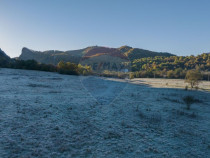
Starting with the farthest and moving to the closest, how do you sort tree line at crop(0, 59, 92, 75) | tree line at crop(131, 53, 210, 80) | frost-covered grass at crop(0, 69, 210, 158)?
tree line at crop(131, 53, 210, 80) → tree line at crop(0, 59, 92, 75) → frost-covered grass at crop(0, 69, 210, 158)

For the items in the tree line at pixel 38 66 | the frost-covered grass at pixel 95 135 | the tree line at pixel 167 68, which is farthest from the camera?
the tree line at pixel 167 68

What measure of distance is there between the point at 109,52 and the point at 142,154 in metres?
8.42

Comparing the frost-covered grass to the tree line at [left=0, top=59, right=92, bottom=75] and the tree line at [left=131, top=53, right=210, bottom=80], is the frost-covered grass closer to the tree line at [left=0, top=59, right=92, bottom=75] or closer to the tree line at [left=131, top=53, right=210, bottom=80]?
the tree line at [left=0, top=59, right=92, bottom=75]

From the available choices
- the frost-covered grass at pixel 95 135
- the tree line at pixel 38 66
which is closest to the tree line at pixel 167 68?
the tree line at pixel 38 66

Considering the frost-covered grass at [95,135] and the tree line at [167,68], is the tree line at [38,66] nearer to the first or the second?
the tree line at [167,68]

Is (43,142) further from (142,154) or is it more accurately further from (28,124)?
(142,154)

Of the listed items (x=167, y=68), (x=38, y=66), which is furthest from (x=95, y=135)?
(x=167, y=68)

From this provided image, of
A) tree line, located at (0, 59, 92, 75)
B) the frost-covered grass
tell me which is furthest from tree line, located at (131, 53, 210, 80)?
the frost-covered grass

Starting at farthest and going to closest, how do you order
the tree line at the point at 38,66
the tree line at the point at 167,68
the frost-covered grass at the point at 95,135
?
the tree line at the point at 167,68 < the tree line at the point at 38,66 < the frost-covered grass at the point at 95,135

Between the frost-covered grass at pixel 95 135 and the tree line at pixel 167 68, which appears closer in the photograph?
the frost-covered grass at pixel 95 135

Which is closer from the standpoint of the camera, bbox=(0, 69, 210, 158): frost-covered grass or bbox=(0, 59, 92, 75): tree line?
bbox=(0, 69, 210, 158): frost-covered grass

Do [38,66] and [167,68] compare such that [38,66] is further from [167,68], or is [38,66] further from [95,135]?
[167,68]

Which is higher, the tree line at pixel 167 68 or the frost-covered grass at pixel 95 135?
the tree line at pixel 167 68

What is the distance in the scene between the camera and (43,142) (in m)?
3.13
